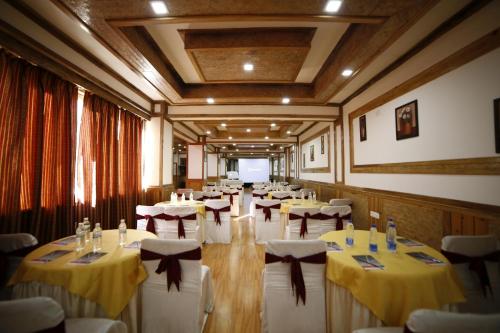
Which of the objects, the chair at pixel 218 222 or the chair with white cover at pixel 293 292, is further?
the chair at pixel 218 222

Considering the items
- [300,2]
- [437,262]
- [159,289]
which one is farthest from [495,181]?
[159,289]

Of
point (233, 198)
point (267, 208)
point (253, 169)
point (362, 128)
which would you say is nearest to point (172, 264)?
point (267, 208)

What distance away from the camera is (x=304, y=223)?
11.0ft

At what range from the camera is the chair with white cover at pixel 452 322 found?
2.68ft

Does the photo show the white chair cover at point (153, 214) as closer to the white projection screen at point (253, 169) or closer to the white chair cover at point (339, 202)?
the white chair cover at point (339, 202)

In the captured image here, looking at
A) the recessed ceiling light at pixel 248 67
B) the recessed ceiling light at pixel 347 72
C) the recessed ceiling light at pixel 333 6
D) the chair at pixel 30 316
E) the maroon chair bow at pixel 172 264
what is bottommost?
the maroon chair bow at pixel 172 264

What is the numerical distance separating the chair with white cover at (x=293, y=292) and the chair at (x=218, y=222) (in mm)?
2729

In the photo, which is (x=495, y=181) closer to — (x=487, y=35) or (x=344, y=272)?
(x=487, y=35)

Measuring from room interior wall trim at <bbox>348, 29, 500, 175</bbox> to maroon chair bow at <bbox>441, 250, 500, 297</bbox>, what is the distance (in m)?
0.74

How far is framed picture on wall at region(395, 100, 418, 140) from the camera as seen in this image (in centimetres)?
292

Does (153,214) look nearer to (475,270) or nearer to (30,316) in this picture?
(30,316)

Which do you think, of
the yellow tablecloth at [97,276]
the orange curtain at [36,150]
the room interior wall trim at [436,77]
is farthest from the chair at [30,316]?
the room interior wall trim at [436,77]

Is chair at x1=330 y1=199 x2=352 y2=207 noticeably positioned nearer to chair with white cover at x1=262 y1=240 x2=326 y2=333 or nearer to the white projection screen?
chair with white cover at x1=262 y1=240 x2=326 y2=333

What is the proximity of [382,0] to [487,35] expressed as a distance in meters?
0.99
